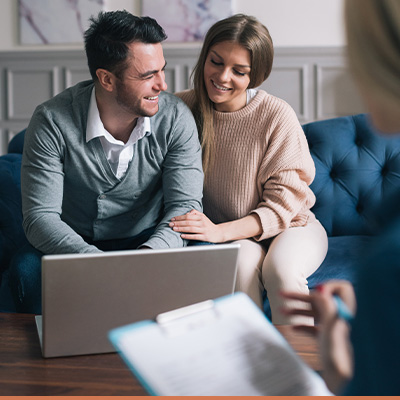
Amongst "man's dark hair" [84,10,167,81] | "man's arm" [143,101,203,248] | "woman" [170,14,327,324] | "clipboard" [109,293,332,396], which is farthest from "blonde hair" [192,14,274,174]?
"clipboard" [109,293,332,396]

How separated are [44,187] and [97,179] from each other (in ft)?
0.55

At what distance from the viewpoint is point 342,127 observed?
2.23 m

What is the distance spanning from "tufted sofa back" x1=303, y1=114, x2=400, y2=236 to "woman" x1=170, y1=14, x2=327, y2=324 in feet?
0.82

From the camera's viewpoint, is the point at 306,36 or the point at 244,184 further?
the point at 306,36

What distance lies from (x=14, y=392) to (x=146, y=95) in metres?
1.05

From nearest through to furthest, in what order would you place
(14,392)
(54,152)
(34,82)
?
(14,392) → (54,152) → (34,82)

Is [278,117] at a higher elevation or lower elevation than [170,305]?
higher

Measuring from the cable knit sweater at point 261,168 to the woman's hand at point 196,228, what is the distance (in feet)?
A: 0.55

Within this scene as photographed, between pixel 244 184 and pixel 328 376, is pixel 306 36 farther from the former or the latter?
pixel 328 376

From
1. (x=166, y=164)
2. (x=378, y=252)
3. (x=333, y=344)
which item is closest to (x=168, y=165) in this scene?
(x=166, y=164)

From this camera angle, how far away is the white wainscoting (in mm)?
3537

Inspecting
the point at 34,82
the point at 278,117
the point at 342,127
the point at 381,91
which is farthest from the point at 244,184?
the point at 34,82

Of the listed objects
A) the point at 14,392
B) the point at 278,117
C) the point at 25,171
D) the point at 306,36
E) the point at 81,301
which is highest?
the point at 306,36

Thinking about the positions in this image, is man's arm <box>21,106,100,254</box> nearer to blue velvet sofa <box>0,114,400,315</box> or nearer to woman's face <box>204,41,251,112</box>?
blue velvet sofa <box>0,114,400,315</box>
